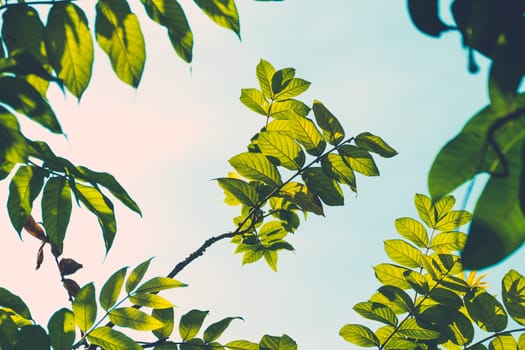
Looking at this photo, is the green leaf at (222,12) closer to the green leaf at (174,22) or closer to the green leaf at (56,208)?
the green leaf at (174,22)

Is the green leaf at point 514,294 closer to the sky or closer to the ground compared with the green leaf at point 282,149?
closer to the ground

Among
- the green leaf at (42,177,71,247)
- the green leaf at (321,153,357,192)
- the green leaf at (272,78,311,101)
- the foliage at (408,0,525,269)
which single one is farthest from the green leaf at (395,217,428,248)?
the foliage at (408,0,525,269)

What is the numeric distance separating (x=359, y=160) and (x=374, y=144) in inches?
4.2

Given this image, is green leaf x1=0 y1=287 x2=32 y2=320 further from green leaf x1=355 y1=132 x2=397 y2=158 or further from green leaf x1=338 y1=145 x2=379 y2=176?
green leaf x1=355 y1=132 x2=397 y2=158

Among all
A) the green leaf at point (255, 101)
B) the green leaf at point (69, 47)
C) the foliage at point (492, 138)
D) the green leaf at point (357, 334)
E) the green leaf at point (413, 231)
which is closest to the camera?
the foliage at point (492, 138)

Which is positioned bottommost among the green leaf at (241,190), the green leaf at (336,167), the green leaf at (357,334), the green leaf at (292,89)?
the green leaf at (357,334)

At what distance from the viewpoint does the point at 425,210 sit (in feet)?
8.34

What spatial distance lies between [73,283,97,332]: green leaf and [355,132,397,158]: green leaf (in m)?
1.28

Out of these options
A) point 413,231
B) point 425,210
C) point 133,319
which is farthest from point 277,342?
point 425,210

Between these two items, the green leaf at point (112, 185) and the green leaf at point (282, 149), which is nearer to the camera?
the green leaf at point (112, 185)

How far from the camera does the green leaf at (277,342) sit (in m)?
2.01

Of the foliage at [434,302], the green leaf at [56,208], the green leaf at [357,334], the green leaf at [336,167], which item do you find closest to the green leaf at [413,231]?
the foliage at [434,302]

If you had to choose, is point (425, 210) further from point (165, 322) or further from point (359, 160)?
point (165, 322)

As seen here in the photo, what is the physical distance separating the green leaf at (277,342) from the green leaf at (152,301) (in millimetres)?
373
